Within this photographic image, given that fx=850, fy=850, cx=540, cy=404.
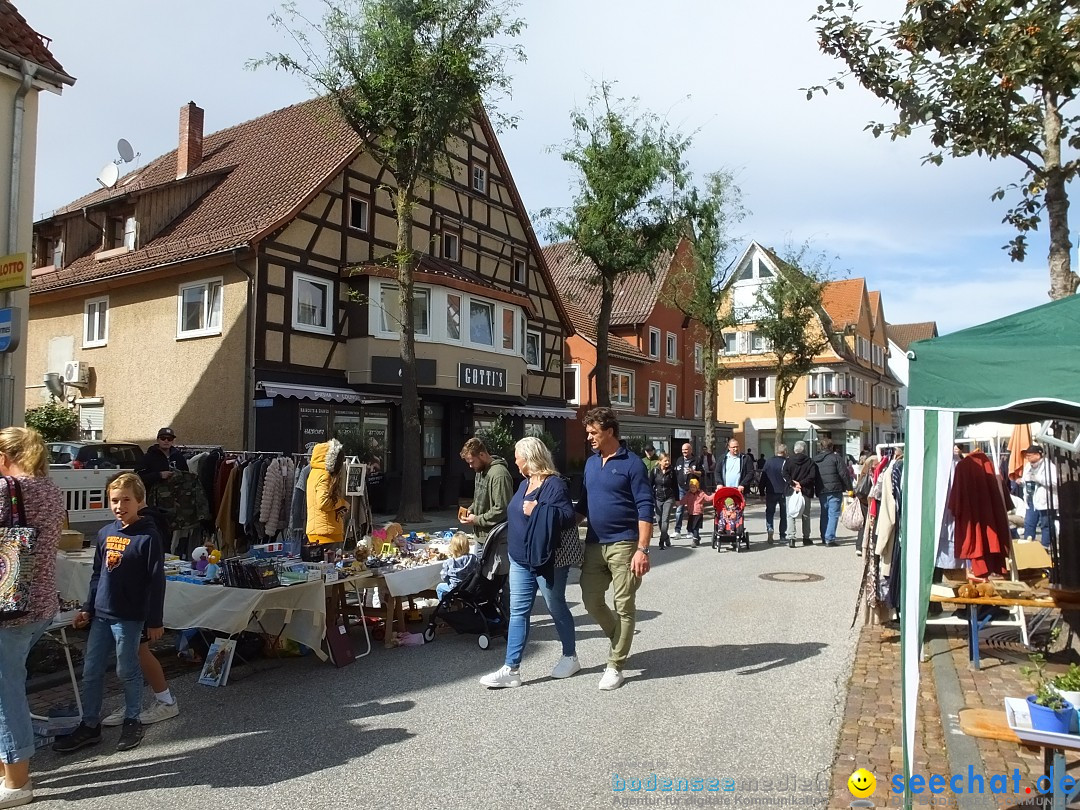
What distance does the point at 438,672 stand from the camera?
263 inches

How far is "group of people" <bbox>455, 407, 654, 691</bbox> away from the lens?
20.2ft

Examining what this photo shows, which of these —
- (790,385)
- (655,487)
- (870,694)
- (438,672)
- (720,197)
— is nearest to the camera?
(870,694)

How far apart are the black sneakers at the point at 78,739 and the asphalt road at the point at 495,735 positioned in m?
0.06

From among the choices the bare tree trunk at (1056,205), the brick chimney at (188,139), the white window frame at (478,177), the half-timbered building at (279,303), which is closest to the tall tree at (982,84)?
the bare tree trunk at (1056,205)

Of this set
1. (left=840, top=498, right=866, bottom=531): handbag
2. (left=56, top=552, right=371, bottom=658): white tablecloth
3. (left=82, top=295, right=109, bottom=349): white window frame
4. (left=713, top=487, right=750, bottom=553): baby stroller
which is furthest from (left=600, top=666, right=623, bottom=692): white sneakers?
(left=82, top=295, right=109, bottom=349): white window frame

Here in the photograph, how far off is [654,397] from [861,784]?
3596 centimetres

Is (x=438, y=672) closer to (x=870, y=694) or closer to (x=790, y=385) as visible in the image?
(x=870, y=694)

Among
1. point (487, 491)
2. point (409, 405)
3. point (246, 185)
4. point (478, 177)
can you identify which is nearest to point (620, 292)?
point (478, 177)

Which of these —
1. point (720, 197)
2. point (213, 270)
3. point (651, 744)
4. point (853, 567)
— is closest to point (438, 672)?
point (651, 744)

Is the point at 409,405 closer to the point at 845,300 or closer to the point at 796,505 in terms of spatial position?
the point at 796,505

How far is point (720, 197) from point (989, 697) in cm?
2517

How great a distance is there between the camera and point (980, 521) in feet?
24.8

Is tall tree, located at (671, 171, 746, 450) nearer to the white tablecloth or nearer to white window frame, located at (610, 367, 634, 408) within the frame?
white window frame, located at (610, 367, 634, 408)

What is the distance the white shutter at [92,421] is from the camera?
21781 millimetres
